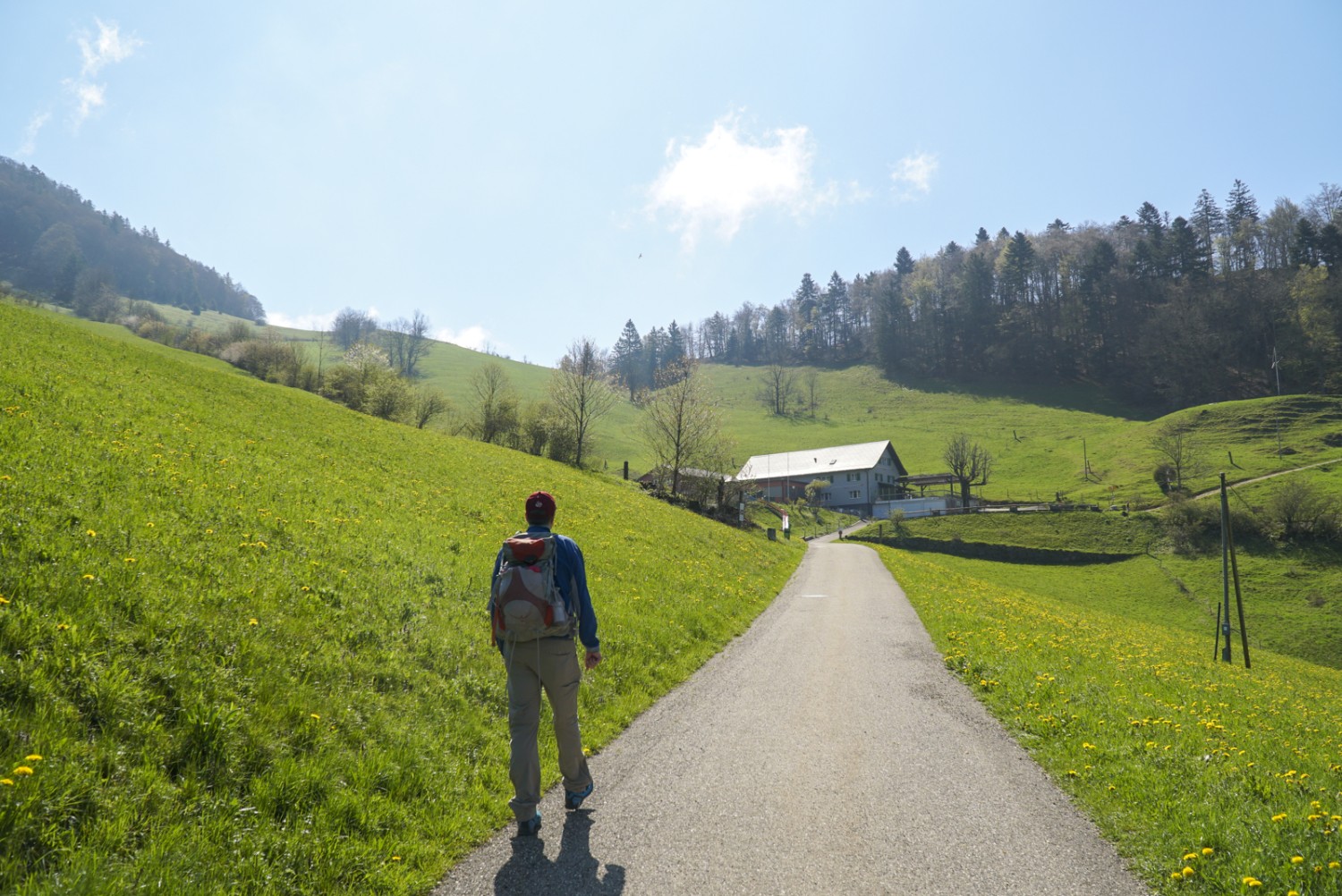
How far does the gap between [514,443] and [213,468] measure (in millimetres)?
47404

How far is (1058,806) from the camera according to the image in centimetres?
649

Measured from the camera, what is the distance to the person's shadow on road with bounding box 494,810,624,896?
15.5ft

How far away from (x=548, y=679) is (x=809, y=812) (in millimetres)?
3006

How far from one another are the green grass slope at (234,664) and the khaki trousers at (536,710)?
2.20 feet

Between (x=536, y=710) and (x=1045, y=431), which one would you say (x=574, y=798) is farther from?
(x=1045, y=431)

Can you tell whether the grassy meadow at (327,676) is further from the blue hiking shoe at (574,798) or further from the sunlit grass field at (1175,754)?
the blue hiking shoe at (574,798)

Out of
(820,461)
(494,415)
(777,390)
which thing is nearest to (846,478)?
(820,461)

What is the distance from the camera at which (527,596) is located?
562 cm

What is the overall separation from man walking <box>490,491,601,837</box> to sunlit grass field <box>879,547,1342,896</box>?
5.17 meters

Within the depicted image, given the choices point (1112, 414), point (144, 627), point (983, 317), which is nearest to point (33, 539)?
point (144, 627)

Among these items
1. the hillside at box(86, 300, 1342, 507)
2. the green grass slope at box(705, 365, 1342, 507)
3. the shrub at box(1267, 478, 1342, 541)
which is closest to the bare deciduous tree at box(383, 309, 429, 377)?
the hillside at box(86, 300, 1342, 507)

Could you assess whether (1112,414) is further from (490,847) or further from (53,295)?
(53,295)

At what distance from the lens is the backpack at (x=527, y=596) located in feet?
18.4

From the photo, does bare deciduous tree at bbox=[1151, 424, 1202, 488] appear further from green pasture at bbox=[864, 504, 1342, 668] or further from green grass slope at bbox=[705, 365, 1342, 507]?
green pasture at bbox=[864, 504, 1342, 668]
